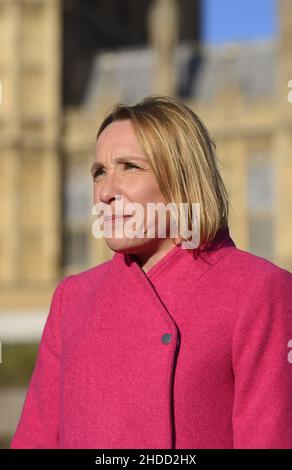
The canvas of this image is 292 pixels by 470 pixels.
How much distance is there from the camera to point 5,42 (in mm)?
24156

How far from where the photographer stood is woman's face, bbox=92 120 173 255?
2.35 metres

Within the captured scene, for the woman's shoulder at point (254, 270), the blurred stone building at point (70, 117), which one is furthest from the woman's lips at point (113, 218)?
the blurred stone building at point (70, 117)

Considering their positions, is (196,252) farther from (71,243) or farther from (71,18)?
(71,18)

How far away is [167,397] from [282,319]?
0.80ft

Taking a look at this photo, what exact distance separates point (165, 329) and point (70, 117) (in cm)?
2182

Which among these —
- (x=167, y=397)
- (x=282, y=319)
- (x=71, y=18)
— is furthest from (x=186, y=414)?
(x=71, y=18)

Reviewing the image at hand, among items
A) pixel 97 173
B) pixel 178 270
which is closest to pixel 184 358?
pixel 178 270

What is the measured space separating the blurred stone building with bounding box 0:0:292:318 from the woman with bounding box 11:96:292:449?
20115mm

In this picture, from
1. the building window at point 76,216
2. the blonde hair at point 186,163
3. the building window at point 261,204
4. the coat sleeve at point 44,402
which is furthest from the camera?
the building window at point 76,216

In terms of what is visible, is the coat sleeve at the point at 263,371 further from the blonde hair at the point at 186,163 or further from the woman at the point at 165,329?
the blonde hair at the point at 186,163

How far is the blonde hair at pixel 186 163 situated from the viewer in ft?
7.56

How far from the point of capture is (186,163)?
2.31 meters

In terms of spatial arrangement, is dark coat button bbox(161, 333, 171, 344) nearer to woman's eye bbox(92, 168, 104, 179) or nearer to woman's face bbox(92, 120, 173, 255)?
woman's face bbox(92, 120, 173, 255)
